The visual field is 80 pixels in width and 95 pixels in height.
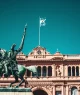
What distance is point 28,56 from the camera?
67312mm

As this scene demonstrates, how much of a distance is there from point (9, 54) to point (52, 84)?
3868cm

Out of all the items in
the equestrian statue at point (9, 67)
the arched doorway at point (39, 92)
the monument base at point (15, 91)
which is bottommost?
the arched doorway at point (39, 92)

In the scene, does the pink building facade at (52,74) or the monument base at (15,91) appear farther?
the pink building facade at (52,74)

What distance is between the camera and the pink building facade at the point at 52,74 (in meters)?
64.4

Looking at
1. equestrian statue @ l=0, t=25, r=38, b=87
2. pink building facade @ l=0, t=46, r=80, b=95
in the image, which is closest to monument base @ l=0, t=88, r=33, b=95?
equestrian statue @ l=0, t=25, r=38, b=87

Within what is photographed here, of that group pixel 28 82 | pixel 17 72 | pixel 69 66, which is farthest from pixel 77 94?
pixel 17 72

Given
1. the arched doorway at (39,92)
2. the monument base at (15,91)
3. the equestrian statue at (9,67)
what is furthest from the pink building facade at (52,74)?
the monument base at (15,91)

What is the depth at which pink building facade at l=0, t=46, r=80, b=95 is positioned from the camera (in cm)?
6444

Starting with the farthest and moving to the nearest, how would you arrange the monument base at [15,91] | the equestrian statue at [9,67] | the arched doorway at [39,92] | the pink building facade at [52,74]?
1. the arched doorway at [39,92]
2. the pink building facade at [52,74]
3. the equestrian statue at [9,67]
4. the monument base at [15,91]

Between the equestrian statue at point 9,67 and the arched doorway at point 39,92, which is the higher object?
the equestrian statue at point 9,67

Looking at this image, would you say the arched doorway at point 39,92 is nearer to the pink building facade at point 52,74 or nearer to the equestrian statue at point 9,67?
the pink building facade at point 52,74

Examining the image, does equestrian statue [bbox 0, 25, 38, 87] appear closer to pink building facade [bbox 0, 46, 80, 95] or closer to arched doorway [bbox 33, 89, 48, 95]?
pink building facade [bbox 0, 46, 80, 95]

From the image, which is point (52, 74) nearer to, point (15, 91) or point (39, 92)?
point (39, 92)

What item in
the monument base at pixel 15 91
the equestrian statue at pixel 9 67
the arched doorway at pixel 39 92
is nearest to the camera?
the monument base at pixel 15 91
